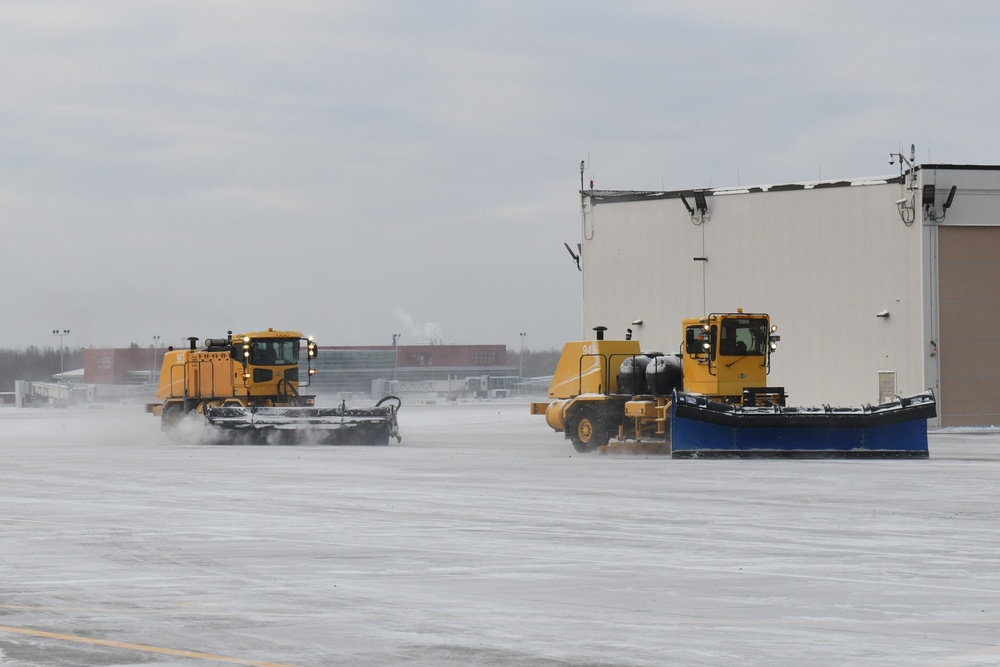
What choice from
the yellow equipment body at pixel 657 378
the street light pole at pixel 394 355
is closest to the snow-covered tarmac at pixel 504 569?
the yellow equipment body at pixel 657 378

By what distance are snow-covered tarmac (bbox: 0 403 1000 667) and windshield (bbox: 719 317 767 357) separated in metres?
7.39

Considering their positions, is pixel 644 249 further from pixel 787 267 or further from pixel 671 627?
pixel 671 627

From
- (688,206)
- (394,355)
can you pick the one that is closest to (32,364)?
(394,355)

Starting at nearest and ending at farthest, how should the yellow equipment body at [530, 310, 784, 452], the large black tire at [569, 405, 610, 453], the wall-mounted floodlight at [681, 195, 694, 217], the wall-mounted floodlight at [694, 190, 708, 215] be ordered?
the yellow equipment body at [530, 310, 784, 452] → the large black tire at [569, 405, 610, 453] → the wall-mounted floodlight at [694, 190, 708, 215] → the wall-mounted floodlight at [681, 195, 694, 217]

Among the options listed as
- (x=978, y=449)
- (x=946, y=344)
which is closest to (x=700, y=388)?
(x=978, y=449)

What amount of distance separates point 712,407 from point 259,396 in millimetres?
16767

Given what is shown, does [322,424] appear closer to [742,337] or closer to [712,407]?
[742,337]

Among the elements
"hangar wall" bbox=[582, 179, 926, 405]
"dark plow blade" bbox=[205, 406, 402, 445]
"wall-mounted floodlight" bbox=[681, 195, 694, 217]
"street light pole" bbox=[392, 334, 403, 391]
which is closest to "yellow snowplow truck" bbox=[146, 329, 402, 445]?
"dark plow blade" bbox=[205, 406, 402, 445]

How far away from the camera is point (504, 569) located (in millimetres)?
12500

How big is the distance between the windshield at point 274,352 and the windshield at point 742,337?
1510cm

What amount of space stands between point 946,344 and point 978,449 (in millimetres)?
10963

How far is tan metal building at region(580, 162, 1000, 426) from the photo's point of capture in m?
44.4

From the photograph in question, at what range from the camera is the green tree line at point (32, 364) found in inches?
6969

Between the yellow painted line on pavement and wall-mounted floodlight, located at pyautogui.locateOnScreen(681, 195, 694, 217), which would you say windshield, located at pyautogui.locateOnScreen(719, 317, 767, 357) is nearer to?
wall-mounted floodlight, located at pyautogui.locateOnScreen(681, 195, 694, 217)
